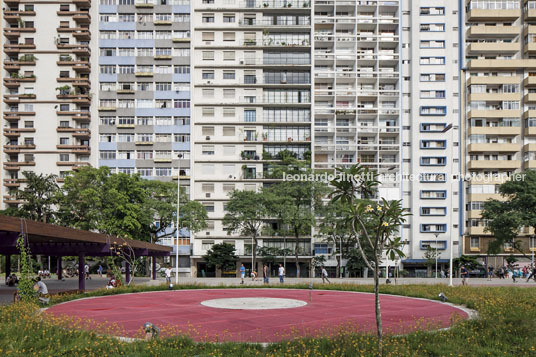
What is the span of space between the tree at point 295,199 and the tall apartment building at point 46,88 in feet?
101

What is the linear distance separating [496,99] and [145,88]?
180ft

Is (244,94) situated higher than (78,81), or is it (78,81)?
(78,81)

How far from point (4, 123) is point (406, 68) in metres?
64.5

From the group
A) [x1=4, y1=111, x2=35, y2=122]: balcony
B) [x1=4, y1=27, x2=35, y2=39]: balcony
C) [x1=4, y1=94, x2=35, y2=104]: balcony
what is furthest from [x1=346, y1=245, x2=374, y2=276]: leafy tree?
[x1=4, y1=27, x2=35, y2=39]: balcony

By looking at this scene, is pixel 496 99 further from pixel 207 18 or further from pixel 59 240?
pixel 59 240

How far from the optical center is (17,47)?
73.5 metres

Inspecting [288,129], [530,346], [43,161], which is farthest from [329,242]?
[530,346]

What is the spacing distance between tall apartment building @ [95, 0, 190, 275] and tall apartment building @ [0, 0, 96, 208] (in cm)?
293

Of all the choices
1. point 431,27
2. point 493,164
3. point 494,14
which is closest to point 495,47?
point 494,14

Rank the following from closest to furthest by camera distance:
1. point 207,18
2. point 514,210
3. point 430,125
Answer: point 514,210, point 430,125, point 207,18

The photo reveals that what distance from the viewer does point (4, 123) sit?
73625mm

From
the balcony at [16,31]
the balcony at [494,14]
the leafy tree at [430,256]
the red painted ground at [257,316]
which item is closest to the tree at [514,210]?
the leafy tree at [430,256]

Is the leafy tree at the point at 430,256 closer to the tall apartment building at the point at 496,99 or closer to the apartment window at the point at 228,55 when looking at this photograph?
the tall apartment building at the point at 496,99

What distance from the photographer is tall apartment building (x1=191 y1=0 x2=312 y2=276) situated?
71000 mm
